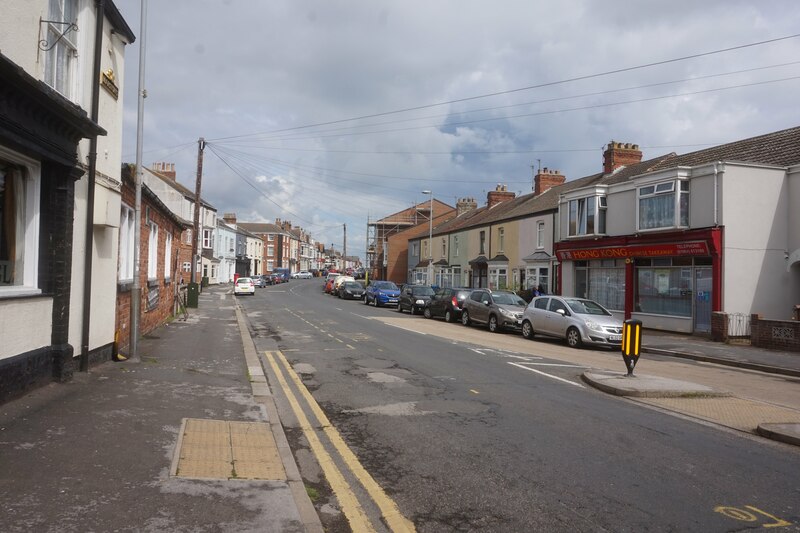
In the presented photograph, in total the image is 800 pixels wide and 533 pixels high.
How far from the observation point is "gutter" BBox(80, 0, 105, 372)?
8.10 m

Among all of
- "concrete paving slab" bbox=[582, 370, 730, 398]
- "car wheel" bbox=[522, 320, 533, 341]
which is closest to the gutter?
"concrete paving slab" bbox=[582, 370, 730, 398]

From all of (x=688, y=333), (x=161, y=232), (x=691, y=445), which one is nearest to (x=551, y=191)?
(x=688, y=333)

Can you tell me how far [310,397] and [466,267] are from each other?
1392 inches

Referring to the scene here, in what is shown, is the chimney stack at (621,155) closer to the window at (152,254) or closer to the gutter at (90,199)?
the window at (152,254)

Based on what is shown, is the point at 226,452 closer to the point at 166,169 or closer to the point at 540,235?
the point at 540,235

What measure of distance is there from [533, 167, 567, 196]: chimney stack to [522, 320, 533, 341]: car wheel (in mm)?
20514

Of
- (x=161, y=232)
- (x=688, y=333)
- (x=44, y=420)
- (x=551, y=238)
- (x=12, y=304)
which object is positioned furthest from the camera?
(x=551, y=238)

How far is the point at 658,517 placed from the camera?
4383 mm

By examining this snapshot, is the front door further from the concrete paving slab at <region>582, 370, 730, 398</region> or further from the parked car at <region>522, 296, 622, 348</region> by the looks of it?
the concrete paving slab at <region>582, 370, 730, 398</region>

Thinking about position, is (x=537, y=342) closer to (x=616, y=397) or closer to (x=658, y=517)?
(x=616, y=397)

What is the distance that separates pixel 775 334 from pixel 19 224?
1890 centimetres

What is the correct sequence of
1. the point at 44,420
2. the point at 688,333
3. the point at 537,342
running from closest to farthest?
the point at 44,420
the point at 537,342
the point at 688,333

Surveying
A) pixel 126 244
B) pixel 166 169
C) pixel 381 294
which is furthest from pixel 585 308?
pixel 166 169

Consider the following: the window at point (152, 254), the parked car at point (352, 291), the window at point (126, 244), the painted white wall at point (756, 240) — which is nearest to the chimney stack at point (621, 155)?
the painted white wall at point (756, 240)
